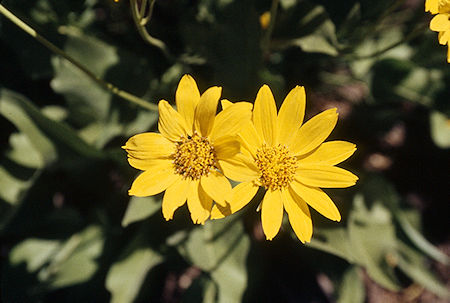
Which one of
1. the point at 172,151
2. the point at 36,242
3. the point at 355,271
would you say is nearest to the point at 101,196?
the point at 36,242

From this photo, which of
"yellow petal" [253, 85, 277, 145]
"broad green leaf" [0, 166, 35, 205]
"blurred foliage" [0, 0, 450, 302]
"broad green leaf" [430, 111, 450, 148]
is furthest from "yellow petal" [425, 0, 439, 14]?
"broad green leaf" [0, 166, 35, 205]

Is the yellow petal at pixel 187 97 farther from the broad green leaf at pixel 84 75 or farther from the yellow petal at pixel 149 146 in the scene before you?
the broad green leaf at pixel 84 75

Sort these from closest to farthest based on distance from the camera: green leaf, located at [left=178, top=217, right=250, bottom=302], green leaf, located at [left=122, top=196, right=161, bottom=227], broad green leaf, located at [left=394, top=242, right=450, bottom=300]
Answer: green leaf, located at [left=122, top=196, right=161, bottom=227]
green leaf, located at [left=178, top=217, right=250, bottom=302]
broad green leaf, located at [left=394, top=242, right=450, bottom=300]

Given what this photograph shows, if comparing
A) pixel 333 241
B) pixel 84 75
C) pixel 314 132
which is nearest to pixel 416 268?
pixel 333 241

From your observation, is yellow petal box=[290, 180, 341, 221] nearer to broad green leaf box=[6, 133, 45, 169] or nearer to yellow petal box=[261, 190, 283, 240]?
yellow petal box=[261, 190, 283, 240]

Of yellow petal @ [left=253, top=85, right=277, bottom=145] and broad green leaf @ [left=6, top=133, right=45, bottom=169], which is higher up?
broad green leaf @ [left=6, top=133, right=45, bottom=169]

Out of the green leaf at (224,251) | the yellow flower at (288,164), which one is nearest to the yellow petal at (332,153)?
the yellow flower at (288,164)
